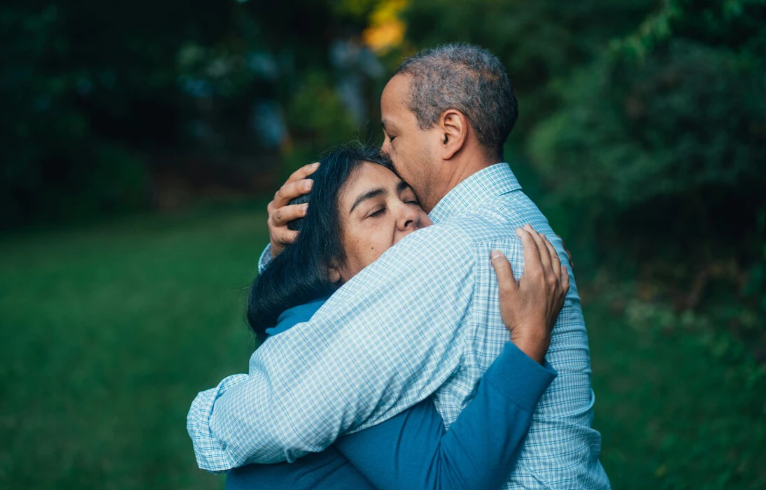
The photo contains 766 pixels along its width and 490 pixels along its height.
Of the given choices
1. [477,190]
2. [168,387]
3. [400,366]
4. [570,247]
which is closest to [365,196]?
[477,190]

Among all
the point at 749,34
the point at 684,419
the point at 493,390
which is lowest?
the point at 684,419

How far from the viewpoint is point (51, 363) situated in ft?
25.1

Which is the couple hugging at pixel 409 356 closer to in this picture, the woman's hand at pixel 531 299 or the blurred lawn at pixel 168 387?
the woman's hand at pixel 531 299

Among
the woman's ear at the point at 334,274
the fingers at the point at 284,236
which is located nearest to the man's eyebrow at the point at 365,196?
the woman's ear at the point at 334,274

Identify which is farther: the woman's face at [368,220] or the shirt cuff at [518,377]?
the woman's face at [368,220]

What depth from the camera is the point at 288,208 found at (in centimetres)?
261

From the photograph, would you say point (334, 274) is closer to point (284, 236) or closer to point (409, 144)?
point (284, 236)

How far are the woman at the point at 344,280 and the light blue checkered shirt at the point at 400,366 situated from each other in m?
0.07

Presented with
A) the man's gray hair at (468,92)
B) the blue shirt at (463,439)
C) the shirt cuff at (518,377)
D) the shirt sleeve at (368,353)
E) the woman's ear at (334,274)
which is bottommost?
the blue shirt at (463,439)

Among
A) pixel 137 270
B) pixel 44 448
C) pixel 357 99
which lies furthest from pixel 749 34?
pixel 357 99

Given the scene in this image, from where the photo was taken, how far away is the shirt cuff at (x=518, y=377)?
6.28ft

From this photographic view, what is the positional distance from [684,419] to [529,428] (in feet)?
12.3

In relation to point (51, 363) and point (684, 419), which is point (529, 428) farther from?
point (51, 363)

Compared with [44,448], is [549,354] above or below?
above
